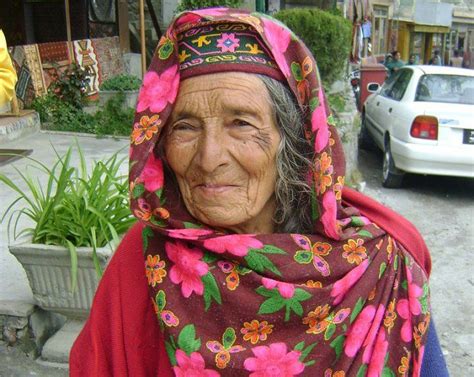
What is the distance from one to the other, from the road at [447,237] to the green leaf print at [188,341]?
295 cm

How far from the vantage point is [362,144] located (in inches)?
409

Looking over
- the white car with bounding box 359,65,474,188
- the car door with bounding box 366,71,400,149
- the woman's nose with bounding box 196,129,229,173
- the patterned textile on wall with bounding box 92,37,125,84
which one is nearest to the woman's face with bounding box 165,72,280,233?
the woman's nose with bounding box 196,129,229,173

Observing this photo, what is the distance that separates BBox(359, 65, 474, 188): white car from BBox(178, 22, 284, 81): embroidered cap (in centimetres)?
636

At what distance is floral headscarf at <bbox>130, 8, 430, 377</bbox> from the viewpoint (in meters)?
1.33

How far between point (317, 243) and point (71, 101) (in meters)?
8.47

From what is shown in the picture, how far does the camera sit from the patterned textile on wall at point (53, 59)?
9.57m

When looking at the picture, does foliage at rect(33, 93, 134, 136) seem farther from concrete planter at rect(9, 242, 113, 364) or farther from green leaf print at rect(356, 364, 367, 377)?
green leaf print at rect(356, 364, 367, 377)

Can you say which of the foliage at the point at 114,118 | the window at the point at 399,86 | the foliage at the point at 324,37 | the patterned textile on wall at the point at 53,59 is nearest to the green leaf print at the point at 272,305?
the foliage at the point at 324,37

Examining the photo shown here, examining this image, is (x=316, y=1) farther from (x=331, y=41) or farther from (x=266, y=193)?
(x=266, y=193)

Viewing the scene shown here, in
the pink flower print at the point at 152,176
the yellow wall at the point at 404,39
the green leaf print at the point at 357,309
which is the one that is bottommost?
the yellow wall at the point at 404,39

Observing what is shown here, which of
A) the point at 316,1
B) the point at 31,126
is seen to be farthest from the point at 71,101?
the point at 316,1

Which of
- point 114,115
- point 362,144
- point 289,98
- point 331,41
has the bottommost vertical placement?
point 362,144

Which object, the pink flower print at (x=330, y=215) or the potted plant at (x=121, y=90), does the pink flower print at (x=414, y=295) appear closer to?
the pink flower print at (x=330, y=215)

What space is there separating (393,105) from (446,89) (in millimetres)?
709
